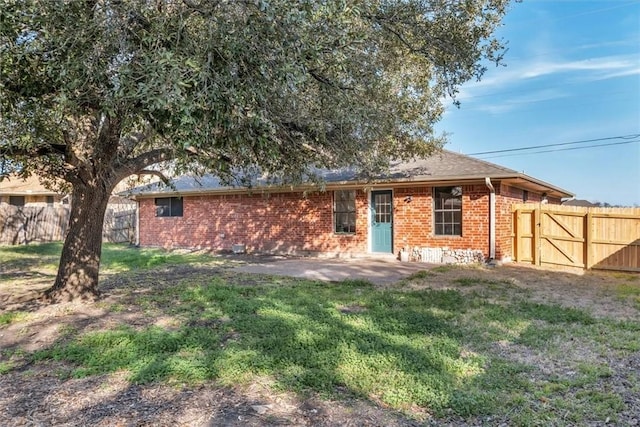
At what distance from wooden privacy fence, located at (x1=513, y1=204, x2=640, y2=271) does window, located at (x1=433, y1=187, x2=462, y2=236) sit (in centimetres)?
170

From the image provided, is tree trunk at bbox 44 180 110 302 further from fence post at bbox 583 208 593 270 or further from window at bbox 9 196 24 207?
window at bbox 9 196 24 207

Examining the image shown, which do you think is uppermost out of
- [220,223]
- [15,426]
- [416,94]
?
[416,94]

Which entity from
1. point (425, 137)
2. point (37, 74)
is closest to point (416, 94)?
point (425, 137)

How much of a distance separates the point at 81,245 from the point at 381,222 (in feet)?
28.1

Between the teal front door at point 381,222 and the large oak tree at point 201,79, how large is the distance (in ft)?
19.0

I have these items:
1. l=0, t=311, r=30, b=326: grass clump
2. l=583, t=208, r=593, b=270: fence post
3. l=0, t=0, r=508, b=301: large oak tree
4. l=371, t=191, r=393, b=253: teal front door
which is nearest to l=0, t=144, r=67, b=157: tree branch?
l=0, t=0, r=508, b=301: large oak tree

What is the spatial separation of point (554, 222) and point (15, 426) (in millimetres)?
12077

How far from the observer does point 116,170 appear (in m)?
6.88

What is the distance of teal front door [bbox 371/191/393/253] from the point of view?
13.2 m

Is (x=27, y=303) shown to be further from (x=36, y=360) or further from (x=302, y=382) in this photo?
(x=302, y=382)

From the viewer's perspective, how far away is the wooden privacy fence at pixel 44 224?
64.6ft

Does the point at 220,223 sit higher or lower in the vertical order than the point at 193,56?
lower

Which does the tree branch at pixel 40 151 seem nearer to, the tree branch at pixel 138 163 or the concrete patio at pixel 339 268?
the tree branch at pixel 138 163

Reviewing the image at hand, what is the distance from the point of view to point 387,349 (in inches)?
181
